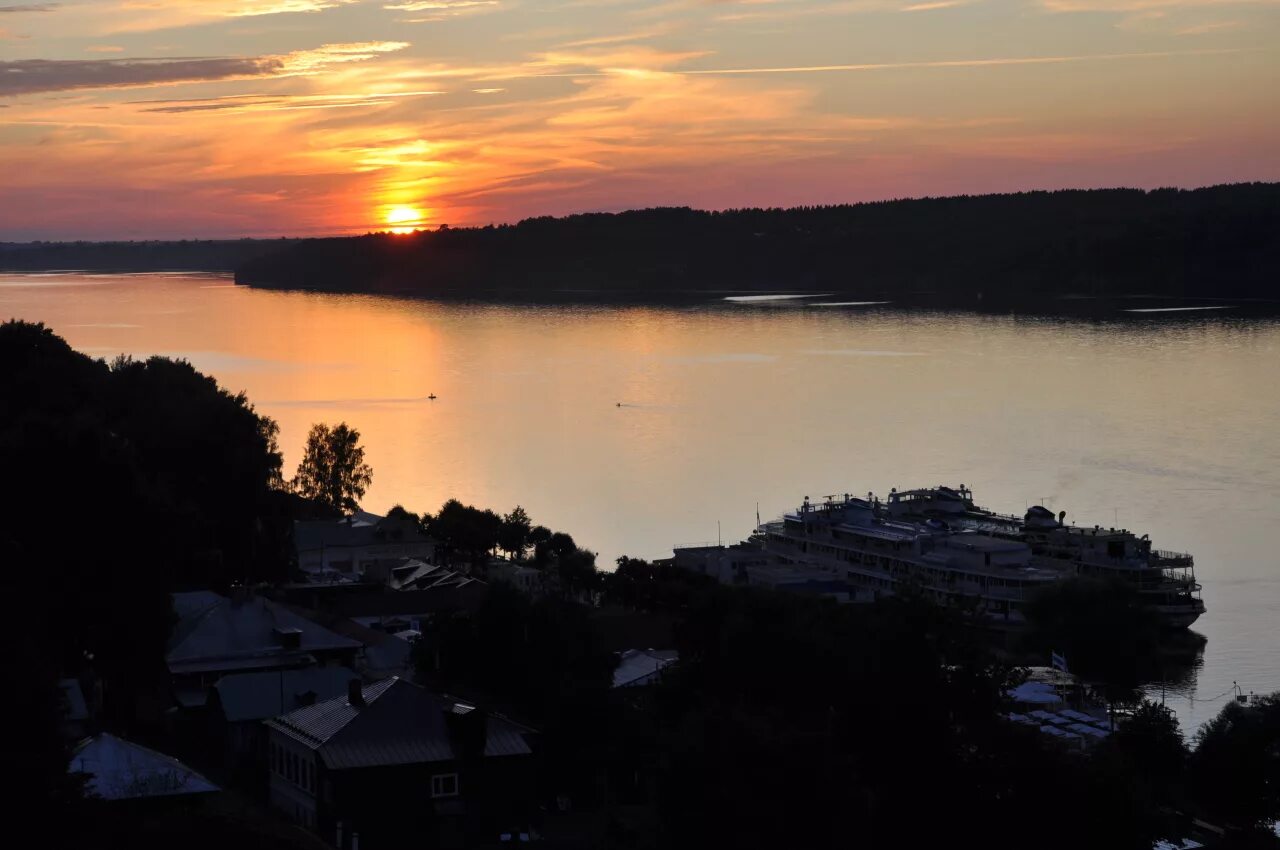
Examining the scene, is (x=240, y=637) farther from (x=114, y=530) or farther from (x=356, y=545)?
(x=356, y=545)

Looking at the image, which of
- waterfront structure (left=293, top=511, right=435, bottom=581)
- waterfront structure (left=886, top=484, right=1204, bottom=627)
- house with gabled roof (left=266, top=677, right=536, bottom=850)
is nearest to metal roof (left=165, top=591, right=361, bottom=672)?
house with gabled roof (left=266, top=677, right=536, bottom=850)

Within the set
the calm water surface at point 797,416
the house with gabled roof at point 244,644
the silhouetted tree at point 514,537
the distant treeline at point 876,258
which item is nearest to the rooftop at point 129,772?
the house with gabled roof at point 244,644

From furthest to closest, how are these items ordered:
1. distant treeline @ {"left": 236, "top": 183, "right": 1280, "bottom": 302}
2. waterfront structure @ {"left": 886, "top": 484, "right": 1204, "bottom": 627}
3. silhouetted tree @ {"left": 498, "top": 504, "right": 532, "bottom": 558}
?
distant treeline @ {"left": 236, "top": 183, "right": 1280, "bottom": 302} → silhouetted tree @ {"left": 498, "top": 504, "right": 532, "bottom": 558} → waterfront structure @ {"left": 886, "top": 484, "right": 1204, "bottom": 627}

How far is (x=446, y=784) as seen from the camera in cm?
1276

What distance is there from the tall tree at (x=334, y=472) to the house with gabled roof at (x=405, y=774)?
72.5 ft

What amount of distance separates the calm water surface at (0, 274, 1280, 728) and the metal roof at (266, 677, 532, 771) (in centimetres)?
1045

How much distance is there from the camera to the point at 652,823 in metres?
13.1

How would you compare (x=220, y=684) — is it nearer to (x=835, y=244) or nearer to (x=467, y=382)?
(x=467, y=382)

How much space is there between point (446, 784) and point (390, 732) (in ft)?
1.78

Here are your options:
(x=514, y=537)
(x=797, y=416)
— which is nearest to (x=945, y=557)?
(x=514, y=537)

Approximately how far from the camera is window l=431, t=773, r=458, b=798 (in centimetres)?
1271

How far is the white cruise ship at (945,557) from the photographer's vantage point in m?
26.9

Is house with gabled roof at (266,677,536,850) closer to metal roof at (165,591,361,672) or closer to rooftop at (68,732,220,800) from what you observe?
rooftop at (68,732,220,800)

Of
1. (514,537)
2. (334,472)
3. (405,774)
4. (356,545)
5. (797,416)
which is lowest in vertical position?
Answer: (797,416)
